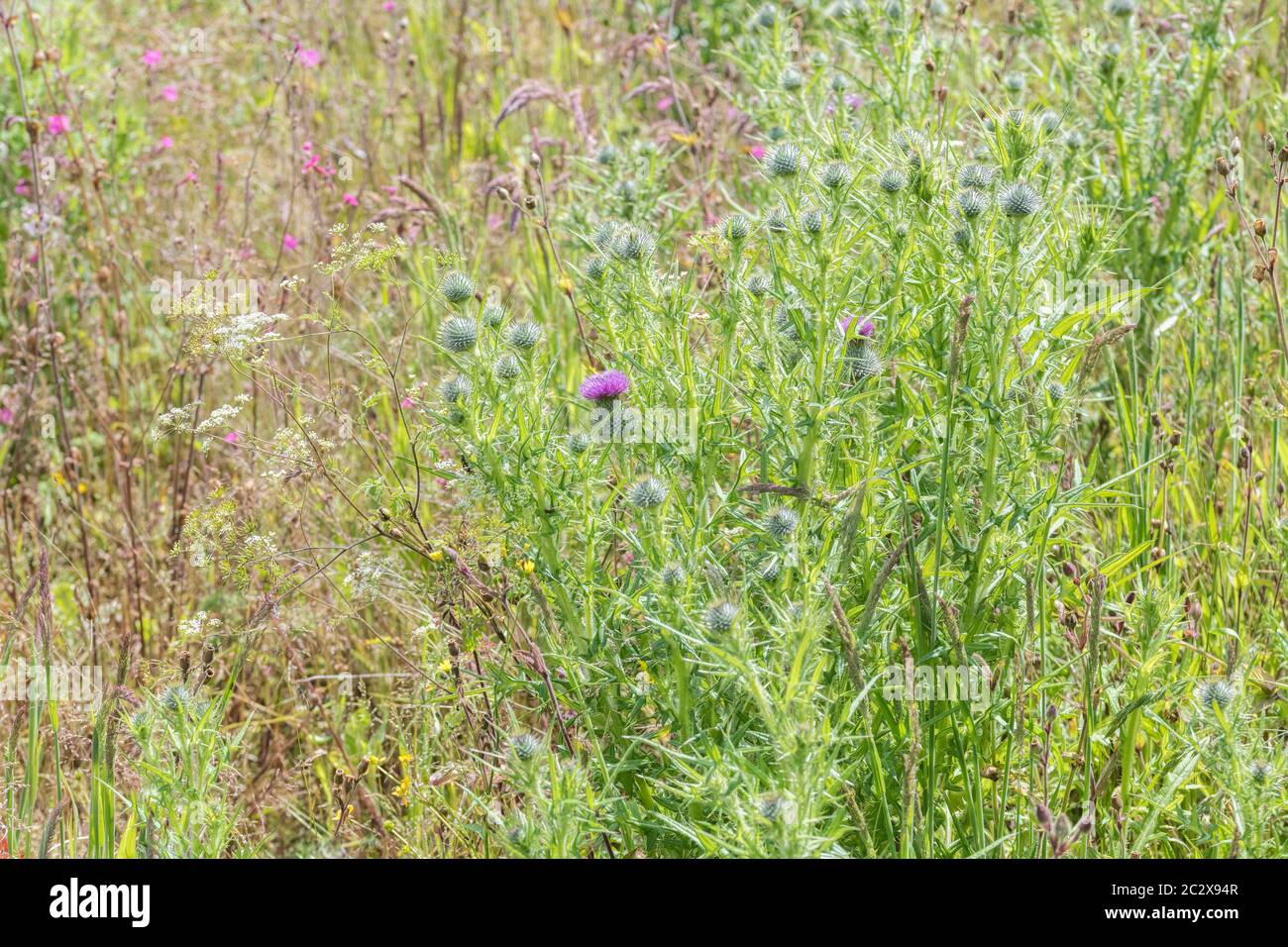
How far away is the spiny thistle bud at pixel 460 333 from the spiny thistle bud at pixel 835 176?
632 millimetres

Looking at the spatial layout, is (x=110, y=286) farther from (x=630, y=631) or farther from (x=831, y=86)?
(x=630, y=631)

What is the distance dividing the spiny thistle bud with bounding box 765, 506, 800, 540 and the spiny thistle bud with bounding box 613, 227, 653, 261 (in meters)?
0.52

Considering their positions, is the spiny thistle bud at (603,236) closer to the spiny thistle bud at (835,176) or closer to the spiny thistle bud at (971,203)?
the spiny thistle bud at (835,176)

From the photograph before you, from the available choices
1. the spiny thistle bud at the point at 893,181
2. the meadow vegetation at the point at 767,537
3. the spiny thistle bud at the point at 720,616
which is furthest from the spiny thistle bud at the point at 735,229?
the spiny thistle bud at the point at 720,616

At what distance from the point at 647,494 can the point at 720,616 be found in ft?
0.89

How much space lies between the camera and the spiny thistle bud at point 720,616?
1.76 metres

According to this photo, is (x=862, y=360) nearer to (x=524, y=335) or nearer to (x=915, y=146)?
(x=915, y=146)

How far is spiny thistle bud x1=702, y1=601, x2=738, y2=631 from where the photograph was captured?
1.76 m

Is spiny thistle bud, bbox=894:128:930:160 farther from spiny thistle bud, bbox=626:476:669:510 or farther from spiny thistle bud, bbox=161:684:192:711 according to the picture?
spiny thistle bud, bbox=161:684:192:711

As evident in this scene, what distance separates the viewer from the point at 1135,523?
9.29 feet

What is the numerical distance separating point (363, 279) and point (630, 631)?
9.36 feet

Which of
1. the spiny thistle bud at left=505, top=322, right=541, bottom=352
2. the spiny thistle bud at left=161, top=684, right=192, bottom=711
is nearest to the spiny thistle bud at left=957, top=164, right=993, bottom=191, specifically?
the spiny thistle bud at left=505, top=322, right=541, bottom=352

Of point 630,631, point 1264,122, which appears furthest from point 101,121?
point 1264,122
